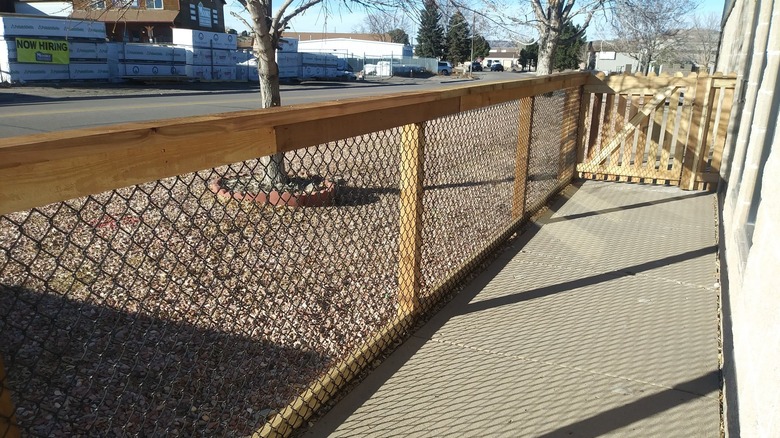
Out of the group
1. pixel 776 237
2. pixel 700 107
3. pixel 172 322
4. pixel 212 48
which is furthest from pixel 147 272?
pixel 212 48

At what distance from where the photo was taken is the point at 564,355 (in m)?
3.63

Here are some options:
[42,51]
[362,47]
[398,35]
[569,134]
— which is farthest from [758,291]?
[362,47]

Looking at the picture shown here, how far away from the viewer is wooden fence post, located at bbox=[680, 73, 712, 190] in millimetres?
7730

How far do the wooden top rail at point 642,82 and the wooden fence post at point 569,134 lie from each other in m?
0.37

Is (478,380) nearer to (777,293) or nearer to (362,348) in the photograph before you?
(362,348)

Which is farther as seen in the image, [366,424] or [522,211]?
[522,211]

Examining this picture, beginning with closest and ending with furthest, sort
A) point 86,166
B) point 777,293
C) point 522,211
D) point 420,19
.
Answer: point 86,166 < point 777,293 < point 522,211 < point 420,19

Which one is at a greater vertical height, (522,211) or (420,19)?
(420,19)

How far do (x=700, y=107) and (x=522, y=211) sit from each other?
340 cm

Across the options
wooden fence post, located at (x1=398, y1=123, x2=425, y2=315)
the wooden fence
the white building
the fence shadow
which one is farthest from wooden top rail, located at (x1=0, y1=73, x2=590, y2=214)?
the white building

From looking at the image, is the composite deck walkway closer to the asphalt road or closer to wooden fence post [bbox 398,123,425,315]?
wooden fence post [bbox 398,123,425,315]

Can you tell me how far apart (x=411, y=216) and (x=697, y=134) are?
5812 mm

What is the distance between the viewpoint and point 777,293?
2184mm

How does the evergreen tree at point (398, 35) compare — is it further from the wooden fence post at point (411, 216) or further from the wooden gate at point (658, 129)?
the wooden fence post at point (411, 216)
